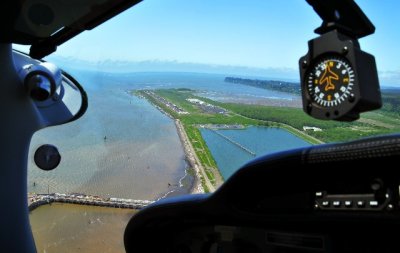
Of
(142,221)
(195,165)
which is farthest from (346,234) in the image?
(195,165)

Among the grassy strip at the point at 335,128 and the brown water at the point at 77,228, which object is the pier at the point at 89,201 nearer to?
the brown water at the point at 77,228

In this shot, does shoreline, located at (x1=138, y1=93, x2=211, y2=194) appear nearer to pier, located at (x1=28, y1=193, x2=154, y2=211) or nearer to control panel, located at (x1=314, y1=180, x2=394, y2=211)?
pier, located at (x1=28, y1=193, x2=154, y2=211)

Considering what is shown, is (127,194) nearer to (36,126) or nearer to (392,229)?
(36,126)

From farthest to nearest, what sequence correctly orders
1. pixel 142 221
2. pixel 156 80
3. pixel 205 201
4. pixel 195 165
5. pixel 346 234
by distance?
pixel 195 165
pixel 156 80
pixel 142 221
pixel 205 201
pixel 346 234

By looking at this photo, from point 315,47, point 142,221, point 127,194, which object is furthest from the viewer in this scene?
point 127,194

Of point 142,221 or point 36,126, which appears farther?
point 36,126

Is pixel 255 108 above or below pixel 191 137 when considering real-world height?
above

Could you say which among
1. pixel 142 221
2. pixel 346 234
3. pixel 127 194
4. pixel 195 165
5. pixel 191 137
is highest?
A: pixel 346 234
